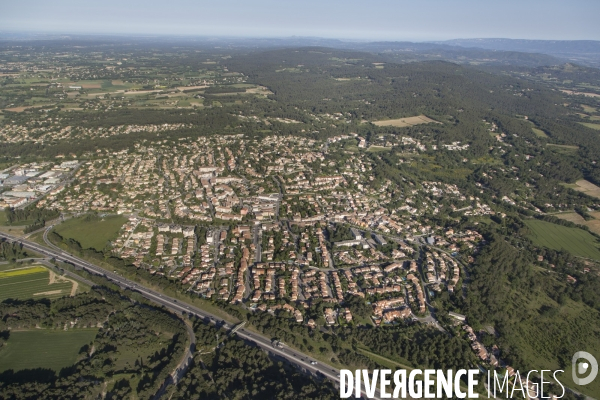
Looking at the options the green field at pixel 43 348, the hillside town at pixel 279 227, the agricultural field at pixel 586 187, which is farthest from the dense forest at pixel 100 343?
the agricultural field at pixel 586 187

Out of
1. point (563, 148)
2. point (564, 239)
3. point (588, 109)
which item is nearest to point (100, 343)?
point (564, 239)

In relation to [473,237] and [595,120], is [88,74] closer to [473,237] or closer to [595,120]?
[473,237]

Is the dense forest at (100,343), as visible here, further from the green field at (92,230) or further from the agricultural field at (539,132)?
the agricultural field at (539,132)

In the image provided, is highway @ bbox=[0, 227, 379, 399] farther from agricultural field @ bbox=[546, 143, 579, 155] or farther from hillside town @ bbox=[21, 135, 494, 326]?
agricultural field @ bbox=[546, 143, 579, 155]

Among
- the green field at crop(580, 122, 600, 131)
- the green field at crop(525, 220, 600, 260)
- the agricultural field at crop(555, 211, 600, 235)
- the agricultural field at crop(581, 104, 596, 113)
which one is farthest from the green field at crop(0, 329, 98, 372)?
the agricultural field at crop(581, 104, 596, 113)

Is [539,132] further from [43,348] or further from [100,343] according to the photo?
[43,348]

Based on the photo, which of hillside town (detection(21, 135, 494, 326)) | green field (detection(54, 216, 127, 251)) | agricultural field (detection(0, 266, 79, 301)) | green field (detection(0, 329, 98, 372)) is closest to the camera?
green field (detection(0, 329, 98, 372))

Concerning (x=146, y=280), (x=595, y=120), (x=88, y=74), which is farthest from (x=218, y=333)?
(x=88, y=74)
